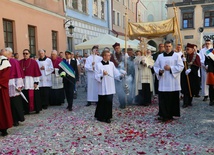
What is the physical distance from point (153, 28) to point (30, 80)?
13.5 feet

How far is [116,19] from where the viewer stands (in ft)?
95.4

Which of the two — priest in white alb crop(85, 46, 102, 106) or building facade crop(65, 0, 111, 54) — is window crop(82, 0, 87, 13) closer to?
building facade crop(65, 0, 111, 54)

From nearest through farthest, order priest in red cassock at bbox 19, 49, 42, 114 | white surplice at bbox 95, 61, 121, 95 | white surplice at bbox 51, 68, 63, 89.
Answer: white surplice at bbox 95, 61, 121, 95
priest in red cassock at bbox 19, 49, 42, 114
white surplice at bbox 51, 68, 63, 89

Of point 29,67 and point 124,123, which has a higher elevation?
point 29,67

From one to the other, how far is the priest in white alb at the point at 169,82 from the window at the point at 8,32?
7716mm

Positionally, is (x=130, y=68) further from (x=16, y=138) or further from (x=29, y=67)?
(x=16, y=138)

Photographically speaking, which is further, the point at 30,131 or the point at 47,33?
the point at 47,33

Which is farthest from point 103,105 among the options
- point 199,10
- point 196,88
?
point 199,10

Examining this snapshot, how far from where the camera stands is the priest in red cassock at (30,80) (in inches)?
298

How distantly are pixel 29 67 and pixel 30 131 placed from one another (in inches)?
88.7

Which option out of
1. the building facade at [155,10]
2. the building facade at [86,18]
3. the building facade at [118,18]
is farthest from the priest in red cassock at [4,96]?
the building facade at [155,10]

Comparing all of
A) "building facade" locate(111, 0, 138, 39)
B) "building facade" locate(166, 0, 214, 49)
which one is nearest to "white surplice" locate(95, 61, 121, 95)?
"building facade" locate(111, 0, 138, 39)

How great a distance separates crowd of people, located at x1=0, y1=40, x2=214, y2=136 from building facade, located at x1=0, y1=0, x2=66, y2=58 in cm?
381

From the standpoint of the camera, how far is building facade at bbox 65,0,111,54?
1814 cm
